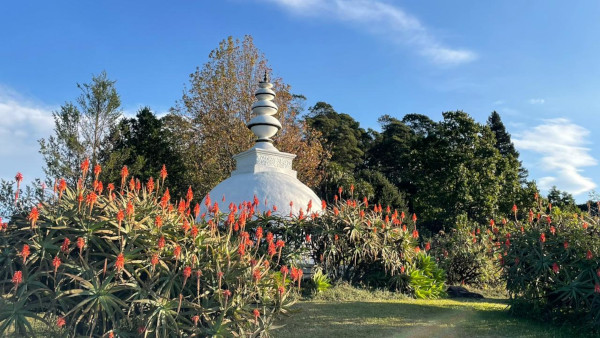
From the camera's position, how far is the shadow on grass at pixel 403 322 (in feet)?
22.8

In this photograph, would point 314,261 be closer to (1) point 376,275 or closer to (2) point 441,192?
Result: (1) point 376,275

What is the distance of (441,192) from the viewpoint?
28656 mm

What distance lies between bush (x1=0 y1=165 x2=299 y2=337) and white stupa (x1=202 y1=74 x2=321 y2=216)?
17.5ft

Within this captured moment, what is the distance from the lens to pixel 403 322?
7.51 metres

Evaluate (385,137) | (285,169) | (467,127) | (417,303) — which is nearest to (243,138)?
(285,169)

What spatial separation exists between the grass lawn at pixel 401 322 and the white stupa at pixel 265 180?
11.3 feet

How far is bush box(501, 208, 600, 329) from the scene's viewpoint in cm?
749

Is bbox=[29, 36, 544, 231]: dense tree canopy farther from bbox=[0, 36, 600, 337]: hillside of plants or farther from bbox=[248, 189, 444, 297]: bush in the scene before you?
bbox=[248, 189, 444, 297]: bush

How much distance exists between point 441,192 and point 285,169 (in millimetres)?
17662

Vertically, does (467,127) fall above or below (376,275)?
above

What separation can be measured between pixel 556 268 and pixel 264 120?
336 inches

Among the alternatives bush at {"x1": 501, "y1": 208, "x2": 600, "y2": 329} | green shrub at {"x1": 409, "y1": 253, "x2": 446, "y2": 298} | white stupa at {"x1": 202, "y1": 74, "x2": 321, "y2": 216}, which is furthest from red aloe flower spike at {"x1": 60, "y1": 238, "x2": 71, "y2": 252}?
green shrub at {"x1": 409, "y1": 253, "x2": 446, "y2": 298}

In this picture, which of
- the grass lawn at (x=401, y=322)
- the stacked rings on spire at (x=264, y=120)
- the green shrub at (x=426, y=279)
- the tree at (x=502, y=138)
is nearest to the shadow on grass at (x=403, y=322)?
the grass lawn at (x=401, y=322)

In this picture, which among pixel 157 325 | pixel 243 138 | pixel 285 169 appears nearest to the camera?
pixel 157 325
